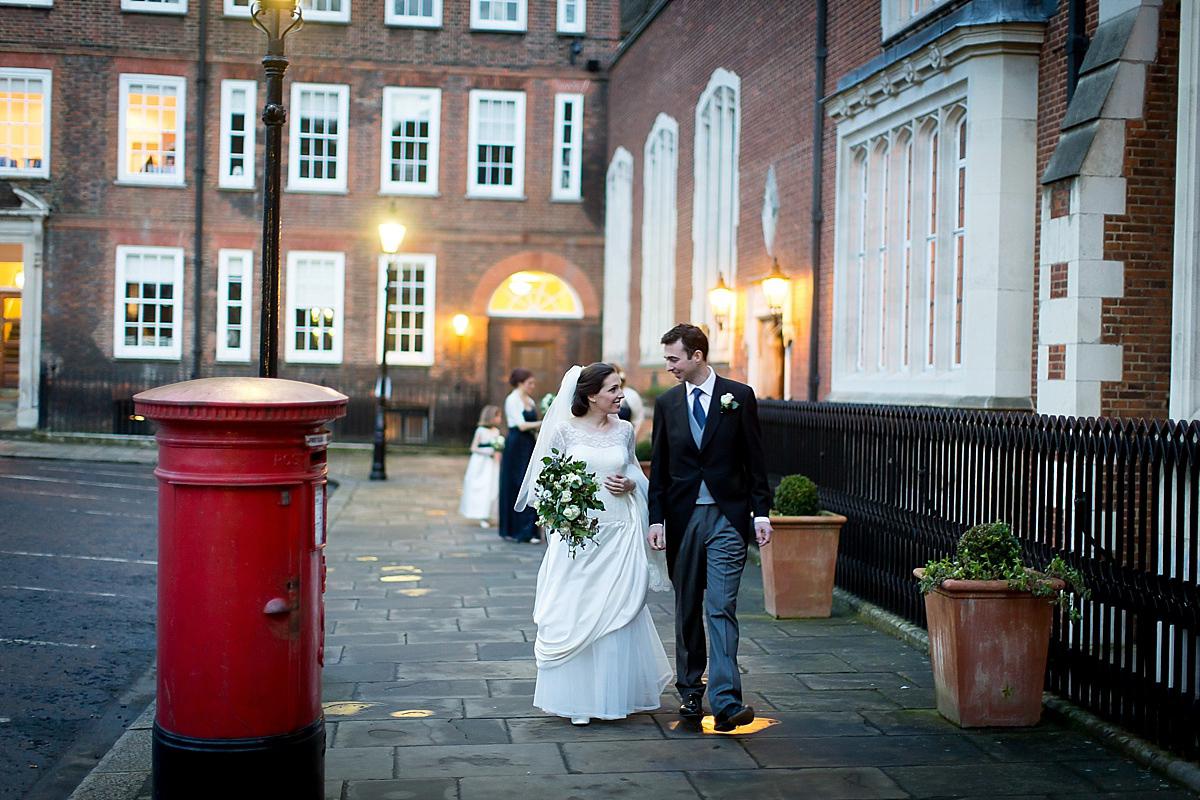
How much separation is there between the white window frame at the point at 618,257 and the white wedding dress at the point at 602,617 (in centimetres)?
1997

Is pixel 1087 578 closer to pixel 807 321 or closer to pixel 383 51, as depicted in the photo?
pixel 807 321

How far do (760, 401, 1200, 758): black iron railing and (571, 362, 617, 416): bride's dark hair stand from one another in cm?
243

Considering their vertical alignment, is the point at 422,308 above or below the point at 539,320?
above

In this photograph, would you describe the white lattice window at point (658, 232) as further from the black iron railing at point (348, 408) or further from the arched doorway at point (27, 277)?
the arched doorway at point (27, 277)

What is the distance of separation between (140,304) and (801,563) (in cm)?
2300

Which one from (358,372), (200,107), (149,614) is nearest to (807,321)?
(149,614)

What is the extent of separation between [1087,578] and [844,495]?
392 centimetres

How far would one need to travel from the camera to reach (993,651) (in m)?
6.12

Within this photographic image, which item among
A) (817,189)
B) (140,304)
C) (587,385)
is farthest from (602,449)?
(140,304)

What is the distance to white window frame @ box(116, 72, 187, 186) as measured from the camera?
1117 inches

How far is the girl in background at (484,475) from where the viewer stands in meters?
15.2

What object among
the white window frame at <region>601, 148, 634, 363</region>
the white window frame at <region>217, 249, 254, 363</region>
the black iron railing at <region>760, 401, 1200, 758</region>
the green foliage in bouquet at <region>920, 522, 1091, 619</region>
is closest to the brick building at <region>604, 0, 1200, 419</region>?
the black iron railing at <region>760, 401, 1200, 758</region>

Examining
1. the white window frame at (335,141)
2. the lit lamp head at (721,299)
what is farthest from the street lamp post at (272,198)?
the white window frame at (335,141)

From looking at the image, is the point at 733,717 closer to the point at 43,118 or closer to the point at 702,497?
the point at 702,497
